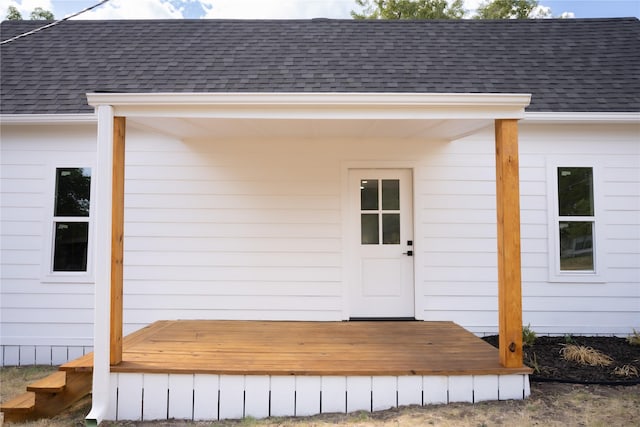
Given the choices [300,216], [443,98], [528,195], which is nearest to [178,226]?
[300,216]

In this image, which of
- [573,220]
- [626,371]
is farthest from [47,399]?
[573,220]

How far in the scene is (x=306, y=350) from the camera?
148 inches

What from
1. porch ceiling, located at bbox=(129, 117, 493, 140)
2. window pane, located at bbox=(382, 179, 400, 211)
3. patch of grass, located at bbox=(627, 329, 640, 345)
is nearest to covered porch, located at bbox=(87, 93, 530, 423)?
porch ceiling, located at bbox=(129, 117, 493, 140)

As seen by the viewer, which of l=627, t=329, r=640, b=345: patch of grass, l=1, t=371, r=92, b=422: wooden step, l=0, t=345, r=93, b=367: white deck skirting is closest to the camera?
l=1, t=371, r=92, b=422: wooden step

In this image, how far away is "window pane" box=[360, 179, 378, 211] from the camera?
5172 mm

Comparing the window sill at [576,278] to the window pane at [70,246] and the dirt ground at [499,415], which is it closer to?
the dirt ground at [499,415]

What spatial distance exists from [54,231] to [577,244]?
6.55 meters

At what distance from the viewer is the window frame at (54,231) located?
5.02 metres

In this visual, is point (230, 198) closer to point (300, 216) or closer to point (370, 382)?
point (300, 216)

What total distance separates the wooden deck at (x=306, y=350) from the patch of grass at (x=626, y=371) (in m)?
A: 1.24

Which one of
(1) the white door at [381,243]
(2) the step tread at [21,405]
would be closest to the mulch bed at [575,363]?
(1) the white door at [381,243]

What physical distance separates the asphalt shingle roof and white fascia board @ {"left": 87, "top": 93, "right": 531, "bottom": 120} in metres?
1.81

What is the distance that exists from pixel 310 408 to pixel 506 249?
203 cm

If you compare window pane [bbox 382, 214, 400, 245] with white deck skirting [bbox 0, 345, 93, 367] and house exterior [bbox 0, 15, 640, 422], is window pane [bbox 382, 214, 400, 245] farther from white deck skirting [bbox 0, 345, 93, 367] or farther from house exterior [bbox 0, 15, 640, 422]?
white deck skirting [bbox 0, 345, 93, 367]
